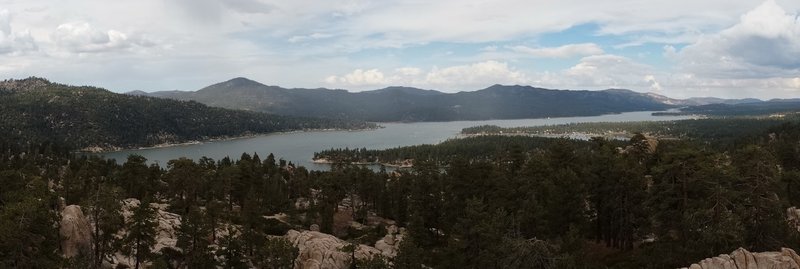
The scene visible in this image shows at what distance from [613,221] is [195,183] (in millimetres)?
64472

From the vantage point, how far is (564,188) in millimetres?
62500

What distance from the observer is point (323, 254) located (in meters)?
62.0

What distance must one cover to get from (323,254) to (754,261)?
43852 mm

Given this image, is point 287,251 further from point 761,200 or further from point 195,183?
point 761,200

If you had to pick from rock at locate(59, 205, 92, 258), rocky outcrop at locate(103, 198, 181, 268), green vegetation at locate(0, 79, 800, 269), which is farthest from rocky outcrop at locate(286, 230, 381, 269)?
rock at locate(59, 205, 92, 258)

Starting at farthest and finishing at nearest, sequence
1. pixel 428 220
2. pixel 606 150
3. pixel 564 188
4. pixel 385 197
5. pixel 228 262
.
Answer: pixel 385 197 → pixel 428 220 → pixel 606 150 → pixel 564 188 → pixel 228 262

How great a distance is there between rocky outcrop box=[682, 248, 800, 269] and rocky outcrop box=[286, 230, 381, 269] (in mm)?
34821

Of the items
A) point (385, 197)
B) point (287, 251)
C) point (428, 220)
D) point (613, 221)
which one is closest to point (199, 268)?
point (287, 251)

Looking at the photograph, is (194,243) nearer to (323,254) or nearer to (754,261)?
(323,254)

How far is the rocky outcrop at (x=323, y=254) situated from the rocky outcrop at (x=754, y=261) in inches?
1371

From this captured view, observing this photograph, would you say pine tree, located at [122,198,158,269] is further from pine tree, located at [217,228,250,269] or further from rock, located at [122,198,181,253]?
pine tree, located at [217,228,250,269]

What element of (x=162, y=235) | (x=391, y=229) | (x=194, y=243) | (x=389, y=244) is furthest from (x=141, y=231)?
(x=391, y=229)

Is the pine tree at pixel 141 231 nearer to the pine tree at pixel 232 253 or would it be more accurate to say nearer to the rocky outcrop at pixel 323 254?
the pine tree at pixel 232 253

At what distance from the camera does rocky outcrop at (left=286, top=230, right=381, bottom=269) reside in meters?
60.7
